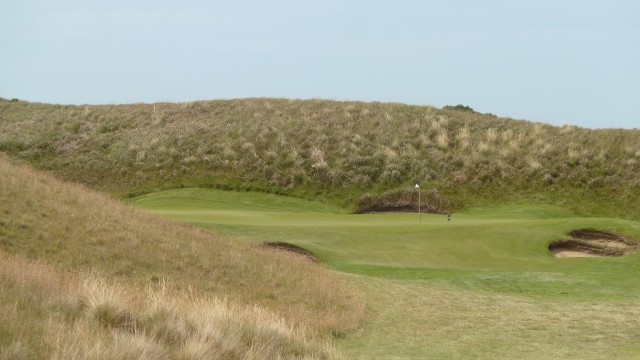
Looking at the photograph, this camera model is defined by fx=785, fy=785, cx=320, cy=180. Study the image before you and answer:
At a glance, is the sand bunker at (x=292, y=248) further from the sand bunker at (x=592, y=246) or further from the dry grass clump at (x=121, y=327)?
the dry grass clump at (x=121, y=327)

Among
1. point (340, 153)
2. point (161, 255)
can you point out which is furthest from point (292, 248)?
point (340, 153)

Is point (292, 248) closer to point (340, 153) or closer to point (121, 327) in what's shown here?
Answer: point (121, 327)

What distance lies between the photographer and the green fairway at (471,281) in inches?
455

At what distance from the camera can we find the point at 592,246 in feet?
74.6

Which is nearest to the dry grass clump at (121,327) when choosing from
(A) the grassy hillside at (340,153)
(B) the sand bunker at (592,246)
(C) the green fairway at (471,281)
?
(C) the green fairway at (471,281)

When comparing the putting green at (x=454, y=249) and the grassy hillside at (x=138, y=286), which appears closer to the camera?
the grassy hillside at (x=138, y=286)

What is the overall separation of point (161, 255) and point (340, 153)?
82.2ft

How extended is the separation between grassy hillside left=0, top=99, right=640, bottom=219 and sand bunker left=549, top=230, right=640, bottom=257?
30.9ft

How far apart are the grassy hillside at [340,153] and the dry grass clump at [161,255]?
1814 cm

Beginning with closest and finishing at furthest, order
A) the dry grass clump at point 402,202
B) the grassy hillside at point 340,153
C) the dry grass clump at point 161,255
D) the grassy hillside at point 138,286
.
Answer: the grassy hillside at point 138,286 → the dry grass clump at point 161,255 → the dry grass clump at point 402,202 → the grassy hillside at point 340,153

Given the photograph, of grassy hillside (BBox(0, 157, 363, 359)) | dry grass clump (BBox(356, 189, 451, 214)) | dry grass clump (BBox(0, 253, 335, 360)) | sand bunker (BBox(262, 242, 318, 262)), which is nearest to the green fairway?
sand bunker (BBox(262, 242, 318, 262))

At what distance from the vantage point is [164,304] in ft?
28.7

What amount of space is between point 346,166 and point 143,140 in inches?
538

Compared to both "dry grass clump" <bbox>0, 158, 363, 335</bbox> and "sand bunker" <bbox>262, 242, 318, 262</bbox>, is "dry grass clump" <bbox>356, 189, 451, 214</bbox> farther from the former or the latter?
"dry grass clump" <bbox>0, 158, 363, 335</bbox>
